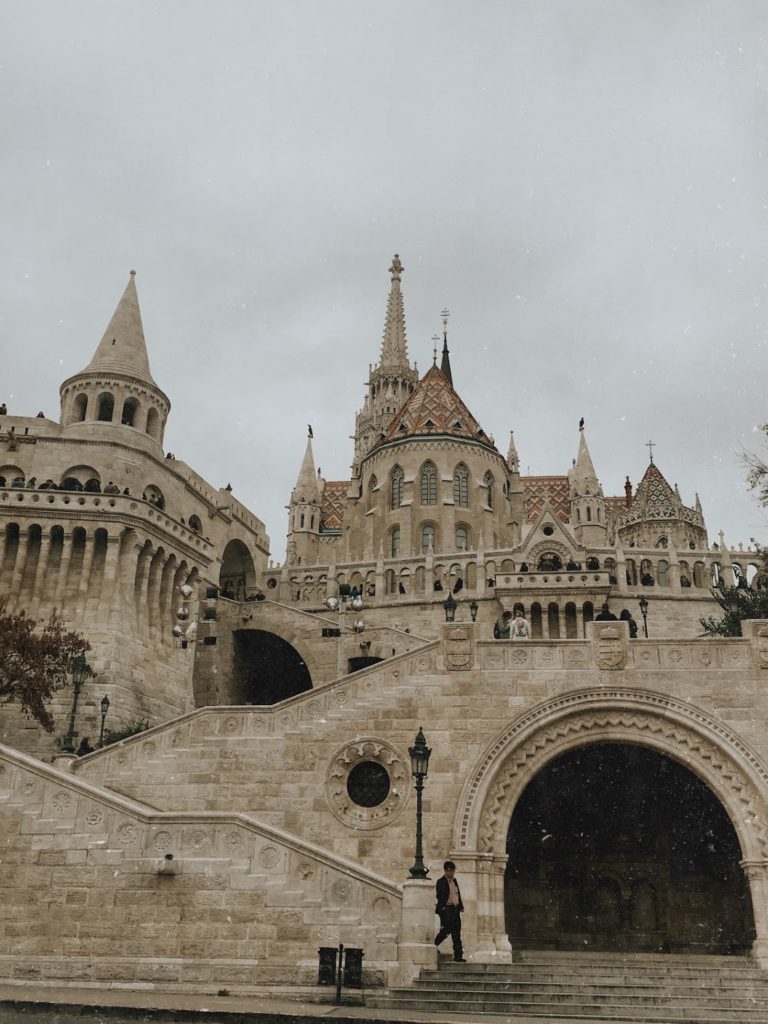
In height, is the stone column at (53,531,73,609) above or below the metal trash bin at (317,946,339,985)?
above

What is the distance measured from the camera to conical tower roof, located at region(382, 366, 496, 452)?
5131 cm

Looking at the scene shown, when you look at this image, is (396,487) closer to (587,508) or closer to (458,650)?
(587,508)

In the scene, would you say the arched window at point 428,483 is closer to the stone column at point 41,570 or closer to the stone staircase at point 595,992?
the stone column at point 41,570

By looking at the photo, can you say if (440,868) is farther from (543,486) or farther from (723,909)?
(543,486)

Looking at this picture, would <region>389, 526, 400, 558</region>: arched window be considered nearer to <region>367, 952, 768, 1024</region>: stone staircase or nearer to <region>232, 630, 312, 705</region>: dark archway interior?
<region>232, 630, 312, 705</region>: dark archway interior

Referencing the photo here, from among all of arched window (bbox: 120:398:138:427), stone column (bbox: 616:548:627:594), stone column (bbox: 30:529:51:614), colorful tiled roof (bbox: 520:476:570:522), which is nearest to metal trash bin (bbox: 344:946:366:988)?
stone column (bbox: 30:529:51:614)

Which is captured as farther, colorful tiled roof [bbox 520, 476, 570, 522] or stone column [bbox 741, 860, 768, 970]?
colorful tiled roof [bbox 520, 476, 570, 522]

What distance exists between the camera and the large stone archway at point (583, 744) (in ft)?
50.4

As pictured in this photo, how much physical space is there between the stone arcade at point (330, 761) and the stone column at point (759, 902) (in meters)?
0.05

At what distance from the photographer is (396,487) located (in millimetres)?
50781

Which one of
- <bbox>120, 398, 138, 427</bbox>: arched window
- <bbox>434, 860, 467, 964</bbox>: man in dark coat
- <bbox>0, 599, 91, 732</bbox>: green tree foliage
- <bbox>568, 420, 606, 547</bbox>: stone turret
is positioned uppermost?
<bbox>568, 420, 606, 547</bbox>: stone turret

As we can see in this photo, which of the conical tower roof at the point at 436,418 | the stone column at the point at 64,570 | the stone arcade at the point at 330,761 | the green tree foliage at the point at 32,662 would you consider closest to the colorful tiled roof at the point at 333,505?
the conical tower roof at the point at 436,418

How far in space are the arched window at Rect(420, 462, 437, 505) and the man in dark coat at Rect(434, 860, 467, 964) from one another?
36491 mm

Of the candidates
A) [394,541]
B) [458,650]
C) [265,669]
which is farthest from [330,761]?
[394,541]
